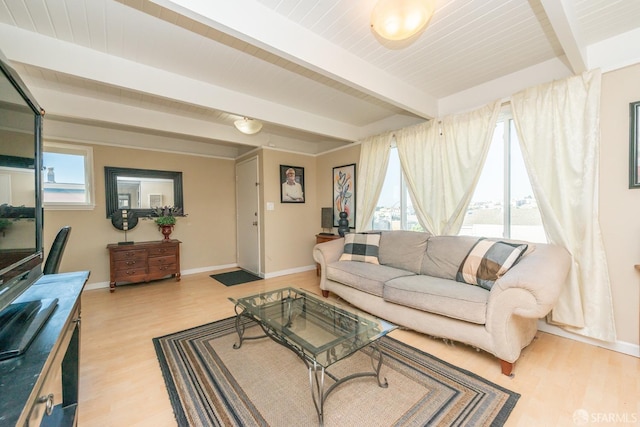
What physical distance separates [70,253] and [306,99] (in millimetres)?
3857

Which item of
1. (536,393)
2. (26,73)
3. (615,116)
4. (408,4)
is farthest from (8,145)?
(615,116)

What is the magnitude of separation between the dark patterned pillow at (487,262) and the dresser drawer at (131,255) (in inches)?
161

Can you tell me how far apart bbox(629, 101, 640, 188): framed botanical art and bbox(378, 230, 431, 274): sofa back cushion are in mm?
1576

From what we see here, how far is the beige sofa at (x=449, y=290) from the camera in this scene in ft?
5.69

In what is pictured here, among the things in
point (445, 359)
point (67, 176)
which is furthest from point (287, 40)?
point (67, 176)

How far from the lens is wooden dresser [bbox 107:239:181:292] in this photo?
12.0 ft

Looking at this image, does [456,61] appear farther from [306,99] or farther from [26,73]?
[26,73]

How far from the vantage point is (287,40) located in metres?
1.77

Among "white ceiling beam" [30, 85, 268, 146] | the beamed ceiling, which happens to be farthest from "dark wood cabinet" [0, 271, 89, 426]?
"white ceiling beam" [30, 85, 268, 146]

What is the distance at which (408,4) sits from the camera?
1330 mm

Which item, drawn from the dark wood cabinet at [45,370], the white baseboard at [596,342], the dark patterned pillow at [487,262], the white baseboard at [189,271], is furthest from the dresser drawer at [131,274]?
the white baseboard at [596,342]

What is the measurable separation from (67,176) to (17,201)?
3.25 m

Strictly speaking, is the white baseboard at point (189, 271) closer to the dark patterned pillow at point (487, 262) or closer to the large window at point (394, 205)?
the large window at point (394, 205)

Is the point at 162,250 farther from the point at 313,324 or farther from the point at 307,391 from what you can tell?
the point at 307,391
